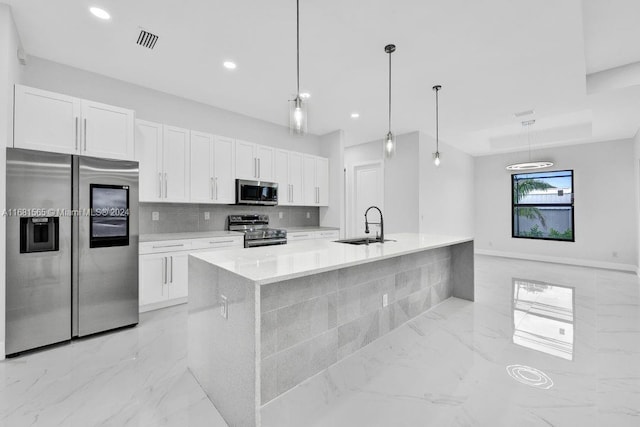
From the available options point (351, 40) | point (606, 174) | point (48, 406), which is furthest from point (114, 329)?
point (606, 174)

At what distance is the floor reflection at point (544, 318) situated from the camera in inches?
101

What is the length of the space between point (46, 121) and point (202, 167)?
5.43 feet

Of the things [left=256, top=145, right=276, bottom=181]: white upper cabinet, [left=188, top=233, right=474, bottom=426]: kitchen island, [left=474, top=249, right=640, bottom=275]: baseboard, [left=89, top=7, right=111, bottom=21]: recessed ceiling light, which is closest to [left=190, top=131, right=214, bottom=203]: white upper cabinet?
[left=256, top=145, right=276, bottom=181]: white upper cabinet

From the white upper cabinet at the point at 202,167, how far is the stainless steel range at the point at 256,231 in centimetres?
65

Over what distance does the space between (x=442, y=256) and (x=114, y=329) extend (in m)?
3.80

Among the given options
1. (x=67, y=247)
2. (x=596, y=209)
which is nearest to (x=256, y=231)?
(x=67, y=247)

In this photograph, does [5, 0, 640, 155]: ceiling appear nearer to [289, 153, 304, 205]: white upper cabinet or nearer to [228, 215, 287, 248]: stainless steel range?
[289, 153, 304, 205]: white upper cabinet

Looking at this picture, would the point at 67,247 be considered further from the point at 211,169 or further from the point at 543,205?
the point at 543,205

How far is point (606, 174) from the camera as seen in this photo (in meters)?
6.10

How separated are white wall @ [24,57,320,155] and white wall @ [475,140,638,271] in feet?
20.1

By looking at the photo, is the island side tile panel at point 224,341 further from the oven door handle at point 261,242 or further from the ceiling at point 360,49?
the ceiling at point 360,49

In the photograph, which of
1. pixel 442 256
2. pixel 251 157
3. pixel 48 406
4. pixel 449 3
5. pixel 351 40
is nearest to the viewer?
pixel 48 406

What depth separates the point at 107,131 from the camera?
285 cm

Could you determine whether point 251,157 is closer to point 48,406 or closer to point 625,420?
point 48,406
